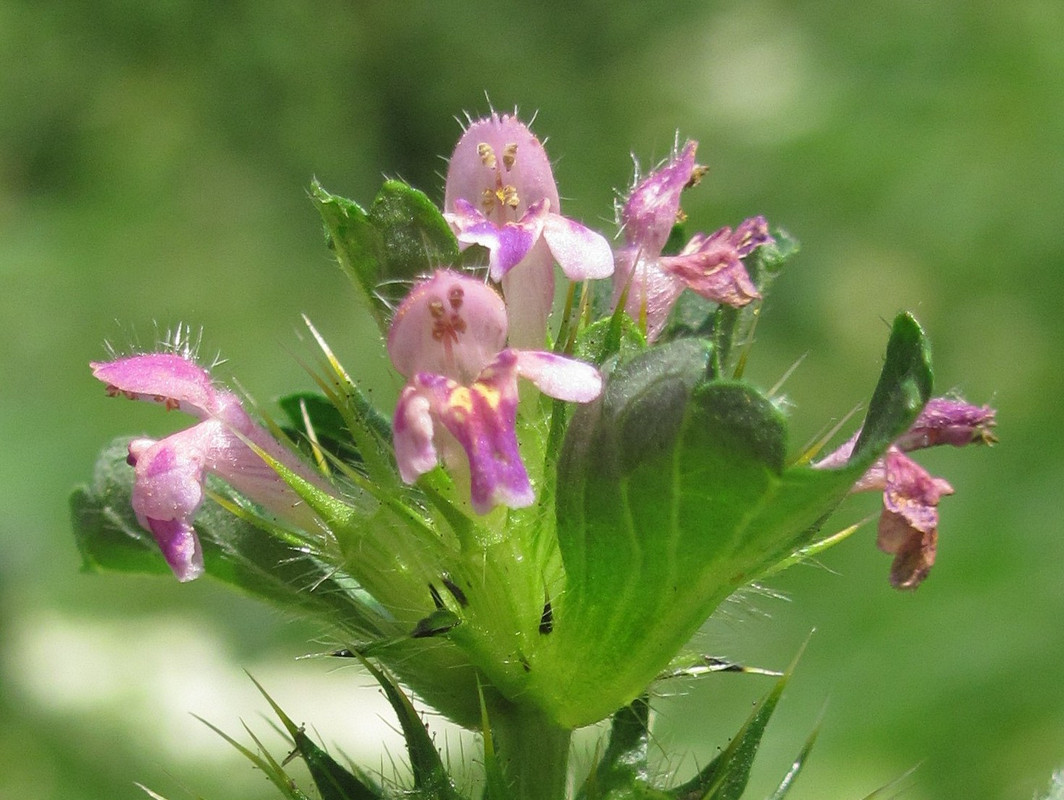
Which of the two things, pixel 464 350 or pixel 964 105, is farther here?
pixel 964 105

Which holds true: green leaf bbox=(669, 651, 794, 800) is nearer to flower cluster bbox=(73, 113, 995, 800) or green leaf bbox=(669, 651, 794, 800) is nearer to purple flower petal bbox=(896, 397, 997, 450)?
flower cluster bbox=(73, 113, 995, 800)

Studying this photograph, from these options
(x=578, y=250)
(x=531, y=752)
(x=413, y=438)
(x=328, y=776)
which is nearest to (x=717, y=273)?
(x=578, y=250)

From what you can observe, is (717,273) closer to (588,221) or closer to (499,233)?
(499,233)

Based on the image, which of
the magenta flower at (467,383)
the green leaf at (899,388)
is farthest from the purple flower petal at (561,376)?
the green leaf at (899,388)

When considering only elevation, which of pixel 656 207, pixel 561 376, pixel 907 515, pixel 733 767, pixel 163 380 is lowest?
pixel 733 767

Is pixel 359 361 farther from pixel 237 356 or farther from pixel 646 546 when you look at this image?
pixel 646 546

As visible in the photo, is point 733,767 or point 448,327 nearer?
point 448,327

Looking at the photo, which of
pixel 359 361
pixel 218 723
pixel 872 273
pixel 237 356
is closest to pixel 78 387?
pixel 237 356
